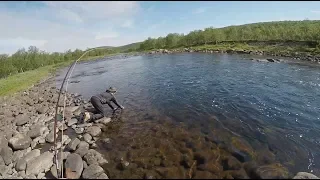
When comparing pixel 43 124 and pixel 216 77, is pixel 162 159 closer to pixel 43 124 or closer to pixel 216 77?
pixel 43 124

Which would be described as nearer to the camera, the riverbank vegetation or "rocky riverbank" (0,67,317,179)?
"rocky riverbank" (0,67,317,179)

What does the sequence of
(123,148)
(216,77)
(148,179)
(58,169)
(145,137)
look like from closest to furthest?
(148,179) → (58,169) → (123,148) → (145,137) → (216,77)

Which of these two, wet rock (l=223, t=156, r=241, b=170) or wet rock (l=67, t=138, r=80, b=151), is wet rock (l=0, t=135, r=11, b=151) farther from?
wet rock (l=223, t=156, r=241, b=170)

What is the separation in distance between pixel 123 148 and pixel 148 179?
263 centimetres

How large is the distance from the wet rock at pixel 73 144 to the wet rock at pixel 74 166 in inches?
34.8

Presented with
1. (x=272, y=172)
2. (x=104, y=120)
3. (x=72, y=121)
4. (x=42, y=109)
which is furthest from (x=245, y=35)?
(x=272, y=172)

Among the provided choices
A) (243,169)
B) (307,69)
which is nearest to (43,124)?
(243,169)

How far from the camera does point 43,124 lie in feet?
41.0

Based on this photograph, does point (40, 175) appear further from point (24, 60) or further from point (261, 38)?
point (24, 60)

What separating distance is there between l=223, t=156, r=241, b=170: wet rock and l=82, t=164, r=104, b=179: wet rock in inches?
171

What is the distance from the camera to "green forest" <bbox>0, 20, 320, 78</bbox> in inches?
1651

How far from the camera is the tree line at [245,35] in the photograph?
40494mm

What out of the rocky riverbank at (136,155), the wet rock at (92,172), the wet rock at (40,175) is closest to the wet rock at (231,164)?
the rocky riverbank at (136,155)

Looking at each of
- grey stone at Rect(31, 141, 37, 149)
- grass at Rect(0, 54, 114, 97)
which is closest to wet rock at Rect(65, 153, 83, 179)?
grey stone at Rect(31, 141, 37, 149)
